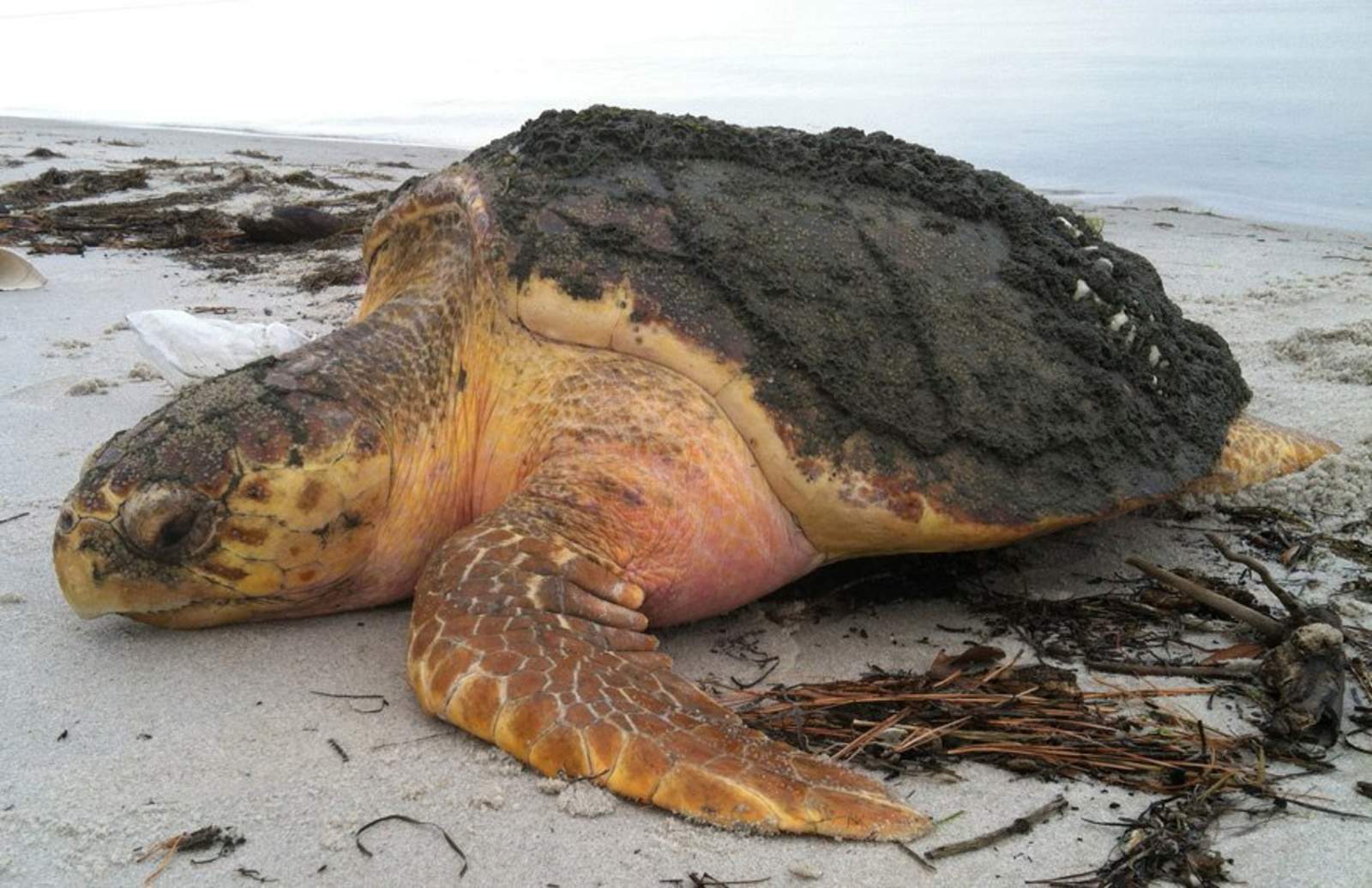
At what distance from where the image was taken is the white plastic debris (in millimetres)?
4492

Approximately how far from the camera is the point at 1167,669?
6.15ft

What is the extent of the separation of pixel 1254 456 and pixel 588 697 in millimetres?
2073

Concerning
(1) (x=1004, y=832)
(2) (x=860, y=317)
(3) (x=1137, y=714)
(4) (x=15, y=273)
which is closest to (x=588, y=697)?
(1) (x=1004, y=832)

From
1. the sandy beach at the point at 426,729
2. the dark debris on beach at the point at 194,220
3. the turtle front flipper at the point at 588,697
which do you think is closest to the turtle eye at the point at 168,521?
the sandy beach at the point at 426,729

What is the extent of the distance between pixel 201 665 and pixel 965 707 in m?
1.38

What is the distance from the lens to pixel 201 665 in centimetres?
188

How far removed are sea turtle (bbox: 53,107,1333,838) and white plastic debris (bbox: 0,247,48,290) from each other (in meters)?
2.88

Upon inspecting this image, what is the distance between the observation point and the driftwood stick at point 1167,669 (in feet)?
6.02

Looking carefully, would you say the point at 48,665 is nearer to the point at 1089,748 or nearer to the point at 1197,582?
the point at 1089,748

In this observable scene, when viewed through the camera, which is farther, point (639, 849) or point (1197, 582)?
point (1197, 582)

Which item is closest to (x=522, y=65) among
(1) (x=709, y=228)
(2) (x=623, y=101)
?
(2) (x=623, y=101)

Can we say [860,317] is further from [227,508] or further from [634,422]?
[227,508]

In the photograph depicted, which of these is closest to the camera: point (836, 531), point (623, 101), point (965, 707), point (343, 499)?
point (965, 707)

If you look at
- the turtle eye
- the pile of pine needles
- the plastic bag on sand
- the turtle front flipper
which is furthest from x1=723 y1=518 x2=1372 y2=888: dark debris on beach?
the plastic bag on sand
